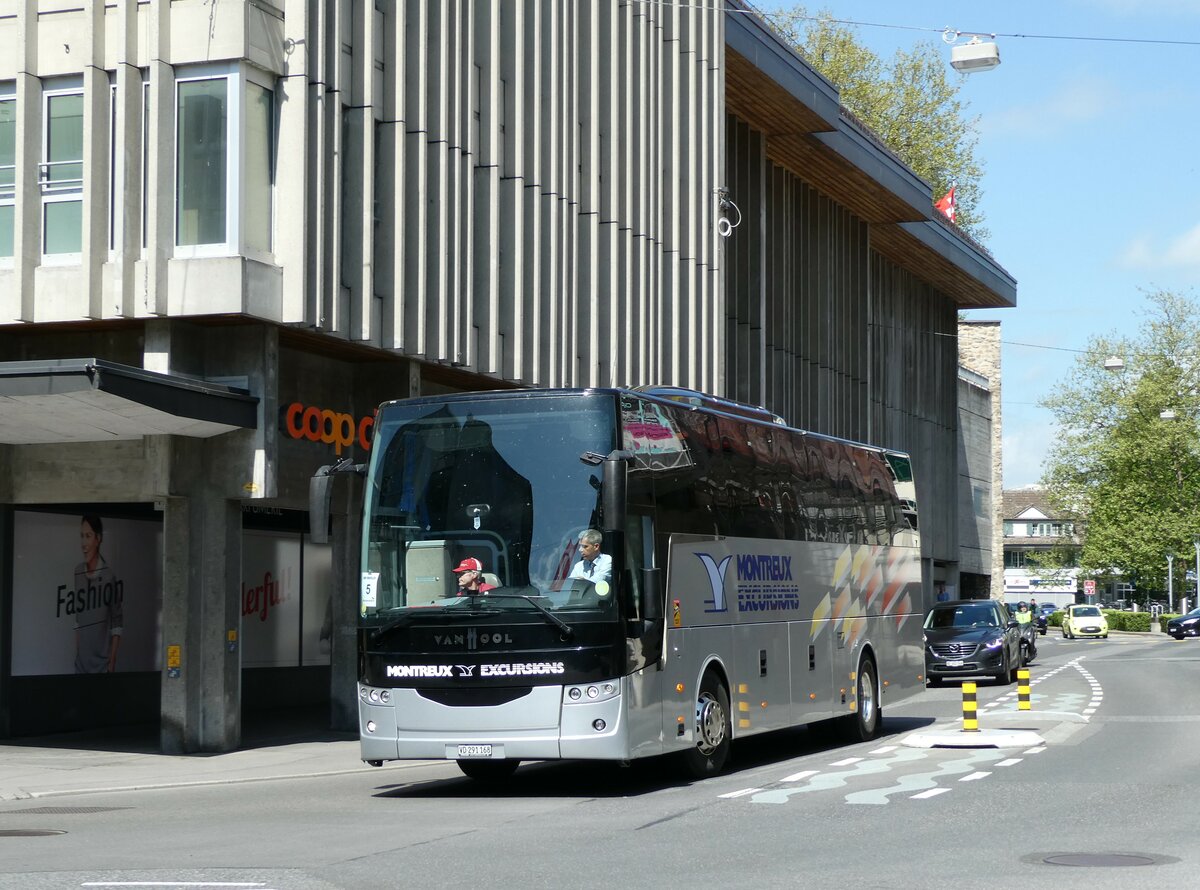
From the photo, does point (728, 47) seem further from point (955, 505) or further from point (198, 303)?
point (955, 505)

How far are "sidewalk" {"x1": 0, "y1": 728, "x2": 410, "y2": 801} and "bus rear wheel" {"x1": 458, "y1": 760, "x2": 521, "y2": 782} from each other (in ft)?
8.47

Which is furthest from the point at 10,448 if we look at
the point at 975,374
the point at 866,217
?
the point at 975,374

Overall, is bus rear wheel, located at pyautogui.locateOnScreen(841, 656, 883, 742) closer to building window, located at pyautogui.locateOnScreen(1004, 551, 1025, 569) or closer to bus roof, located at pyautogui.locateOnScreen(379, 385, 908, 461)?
bus roof, located at pyautogui.locateOnScreen(379, 385, 908, 461)

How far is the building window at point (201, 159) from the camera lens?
20.1 metres

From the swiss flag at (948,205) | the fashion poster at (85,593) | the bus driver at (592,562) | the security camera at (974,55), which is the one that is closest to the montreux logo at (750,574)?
the bus driver at (592,562)

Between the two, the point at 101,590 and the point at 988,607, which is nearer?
the point at 101,590

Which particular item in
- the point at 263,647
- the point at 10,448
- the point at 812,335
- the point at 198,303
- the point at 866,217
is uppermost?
the point at 866,217

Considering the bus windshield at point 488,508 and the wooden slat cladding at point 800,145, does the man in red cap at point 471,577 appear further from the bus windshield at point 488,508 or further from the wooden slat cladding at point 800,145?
the wooden slat cladding at point 800,145

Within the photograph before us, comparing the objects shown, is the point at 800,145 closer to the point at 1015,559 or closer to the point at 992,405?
the point at 992,405

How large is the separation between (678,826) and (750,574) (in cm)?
552

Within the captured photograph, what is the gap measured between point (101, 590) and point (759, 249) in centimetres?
2205

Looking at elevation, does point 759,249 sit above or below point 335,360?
above

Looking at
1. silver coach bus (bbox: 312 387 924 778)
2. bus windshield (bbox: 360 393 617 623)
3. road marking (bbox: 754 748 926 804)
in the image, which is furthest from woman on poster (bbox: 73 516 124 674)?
road marking (bbox: 754 748 926 804)

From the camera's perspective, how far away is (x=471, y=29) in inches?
968
